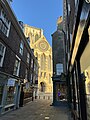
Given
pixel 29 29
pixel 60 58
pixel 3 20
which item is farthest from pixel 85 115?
pixel 29 29

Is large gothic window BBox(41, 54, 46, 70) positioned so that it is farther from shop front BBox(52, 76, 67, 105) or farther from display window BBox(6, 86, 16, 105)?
display window BBox(6, 86, 16, 105)

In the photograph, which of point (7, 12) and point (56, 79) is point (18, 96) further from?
point (7, 12)

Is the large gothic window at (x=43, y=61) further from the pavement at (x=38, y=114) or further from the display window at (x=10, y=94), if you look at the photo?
the display window at (x=10, y=94)

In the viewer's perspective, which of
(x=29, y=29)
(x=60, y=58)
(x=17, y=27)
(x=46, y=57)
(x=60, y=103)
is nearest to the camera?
(x=17, y=27)

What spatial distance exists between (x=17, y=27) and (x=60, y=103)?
35.3 ft

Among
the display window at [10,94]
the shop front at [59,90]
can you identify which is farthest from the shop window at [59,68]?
the display window at [10,94]

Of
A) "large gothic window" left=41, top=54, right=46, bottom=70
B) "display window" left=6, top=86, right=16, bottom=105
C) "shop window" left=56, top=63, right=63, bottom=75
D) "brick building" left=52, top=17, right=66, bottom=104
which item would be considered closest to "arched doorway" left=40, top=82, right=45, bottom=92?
"large gothic window" left=41, top=54, right=46, bottom=70

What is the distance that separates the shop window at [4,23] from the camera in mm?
9148

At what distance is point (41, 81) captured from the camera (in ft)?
137

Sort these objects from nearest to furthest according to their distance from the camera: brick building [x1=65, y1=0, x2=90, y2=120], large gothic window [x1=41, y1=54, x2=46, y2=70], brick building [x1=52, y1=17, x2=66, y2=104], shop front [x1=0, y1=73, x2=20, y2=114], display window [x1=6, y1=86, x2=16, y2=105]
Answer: brick building [x1=65, y1=0, x2=90, y2=120] → shop front [x1=0, y1=73, x2=20, y2=114] → display window [x1=6, y1=86, x2=16, y2=105] → brick building [x1=52, y1=17, x2=66, y2=104] → large gothic window [x1=41, y1=54, x2=46, y2=70]

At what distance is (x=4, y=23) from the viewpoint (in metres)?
9.56

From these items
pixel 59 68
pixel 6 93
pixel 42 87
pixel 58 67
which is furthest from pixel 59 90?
pixel 42 87

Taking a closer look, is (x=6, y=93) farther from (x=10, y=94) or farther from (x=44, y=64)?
(x=44, y=64)

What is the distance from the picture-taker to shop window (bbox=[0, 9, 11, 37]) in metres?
9.15
